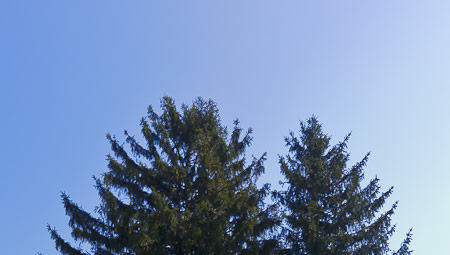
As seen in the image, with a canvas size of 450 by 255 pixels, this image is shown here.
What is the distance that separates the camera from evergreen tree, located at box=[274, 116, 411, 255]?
69.4 feet

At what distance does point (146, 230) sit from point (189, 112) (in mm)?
6728

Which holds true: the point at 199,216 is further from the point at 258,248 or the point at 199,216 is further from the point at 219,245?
the point at 258,248

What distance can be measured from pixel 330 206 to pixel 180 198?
19.3ft

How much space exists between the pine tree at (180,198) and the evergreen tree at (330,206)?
1.29 metres

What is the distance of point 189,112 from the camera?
79.1 feet

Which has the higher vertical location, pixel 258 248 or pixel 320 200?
pixel 320 200

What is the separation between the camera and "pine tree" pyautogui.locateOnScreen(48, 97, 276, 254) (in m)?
19.3

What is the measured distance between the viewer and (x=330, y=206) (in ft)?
74.7

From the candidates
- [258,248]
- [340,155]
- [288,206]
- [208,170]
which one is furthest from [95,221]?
[340,155]

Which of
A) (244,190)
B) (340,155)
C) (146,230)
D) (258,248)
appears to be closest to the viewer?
(146,230)

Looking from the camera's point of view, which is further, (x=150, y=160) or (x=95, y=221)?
(x=150, y=160)

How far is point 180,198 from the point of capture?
21.6 meters

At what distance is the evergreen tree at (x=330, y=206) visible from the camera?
21.2 metres

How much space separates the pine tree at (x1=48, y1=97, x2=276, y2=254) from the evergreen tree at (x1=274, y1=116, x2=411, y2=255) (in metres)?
1.29
